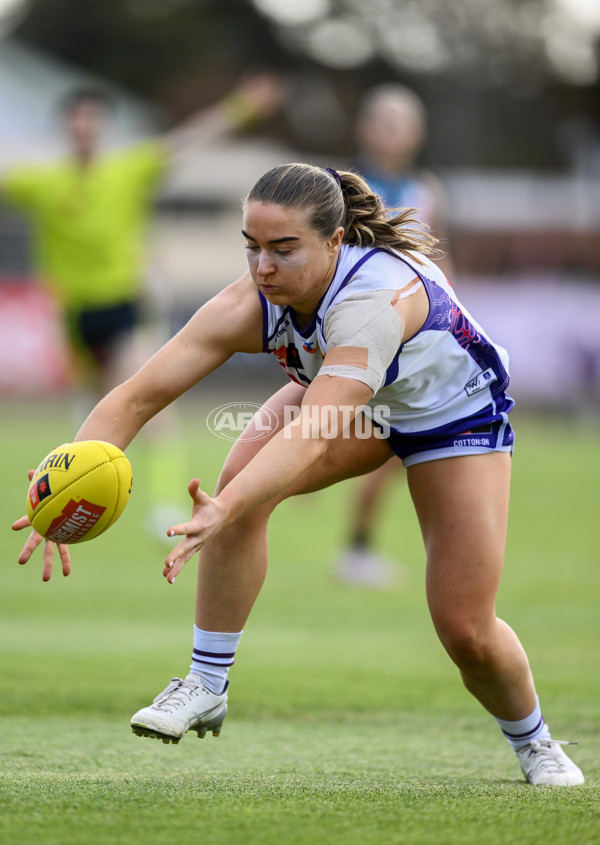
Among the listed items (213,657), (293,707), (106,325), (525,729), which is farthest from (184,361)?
(106,325)

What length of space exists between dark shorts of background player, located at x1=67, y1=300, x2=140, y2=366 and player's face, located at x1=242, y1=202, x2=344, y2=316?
5518 millimetres

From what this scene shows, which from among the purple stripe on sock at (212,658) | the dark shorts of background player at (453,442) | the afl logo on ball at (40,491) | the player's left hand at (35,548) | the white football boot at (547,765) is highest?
the dark shorts of background player at (453,442)

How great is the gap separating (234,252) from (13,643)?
101 feet

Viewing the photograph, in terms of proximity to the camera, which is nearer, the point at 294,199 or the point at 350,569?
the point at 294,199

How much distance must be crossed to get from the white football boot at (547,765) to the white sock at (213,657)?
992 mm

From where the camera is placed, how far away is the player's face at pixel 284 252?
3197mm

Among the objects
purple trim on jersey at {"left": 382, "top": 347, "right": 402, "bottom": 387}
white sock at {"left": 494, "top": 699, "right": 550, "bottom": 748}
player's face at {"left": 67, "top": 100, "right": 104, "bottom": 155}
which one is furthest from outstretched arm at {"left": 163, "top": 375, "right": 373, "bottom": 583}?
player's face at {"left": 67, "top": 100, "right": 104, "bottom": 155}

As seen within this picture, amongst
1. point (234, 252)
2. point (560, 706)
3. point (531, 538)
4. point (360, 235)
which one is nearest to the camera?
point (360, 235)

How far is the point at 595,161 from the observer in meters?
37.6

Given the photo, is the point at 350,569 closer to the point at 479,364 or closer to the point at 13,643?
the point at 13,643

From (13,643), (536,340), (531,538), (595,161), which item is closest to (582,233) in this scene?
(595,161)

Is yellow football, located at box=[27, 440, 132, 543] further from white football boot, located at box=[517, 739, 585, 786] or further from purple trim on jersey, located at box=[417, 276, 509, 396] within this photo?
white football boot, located at box=[517, 739, 585, 786]

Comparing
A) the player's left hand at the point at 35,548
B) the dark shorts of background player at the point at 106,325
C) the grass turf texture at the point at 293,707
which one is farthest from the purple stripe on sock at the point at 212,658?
the dark shorts of background player at the point at 106,325

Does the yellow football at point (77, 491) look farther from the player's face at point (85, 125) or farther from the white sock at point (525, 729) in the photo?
the player's face at point (85, 125)
